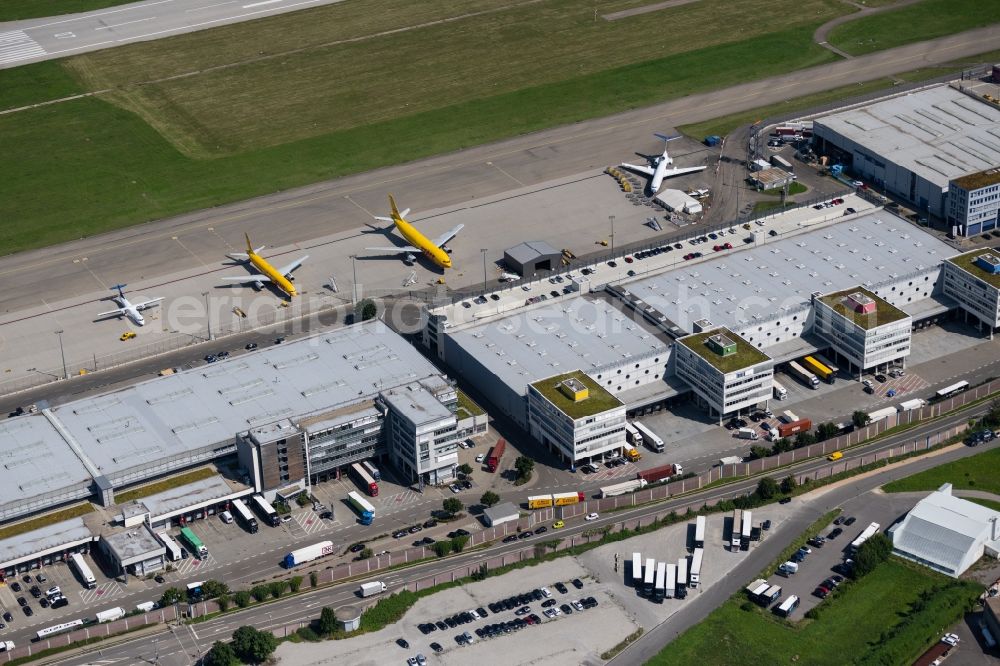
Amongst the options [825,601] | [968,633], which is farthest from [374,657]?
[968,633]

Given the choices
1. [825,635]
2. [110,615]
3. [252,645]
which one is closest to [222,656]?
[252,645]

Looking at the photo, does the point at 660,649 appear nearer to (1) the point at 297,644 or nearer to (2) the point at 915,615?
(2) the point at 915,615

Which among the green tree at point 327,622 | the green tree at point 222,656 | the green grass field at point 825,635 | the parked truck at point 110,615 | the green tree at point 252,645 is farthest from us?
the parked truck at point 110,615

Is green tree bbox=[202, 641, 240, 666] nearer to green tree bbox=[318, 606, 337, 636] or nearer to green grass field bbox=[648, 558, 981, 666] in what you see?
green tree bbox=[318, 606, 337, 636]

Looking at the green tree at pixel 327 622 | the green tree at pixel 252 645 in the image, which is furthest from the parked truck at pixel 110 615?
the green tree at pixel 327 622

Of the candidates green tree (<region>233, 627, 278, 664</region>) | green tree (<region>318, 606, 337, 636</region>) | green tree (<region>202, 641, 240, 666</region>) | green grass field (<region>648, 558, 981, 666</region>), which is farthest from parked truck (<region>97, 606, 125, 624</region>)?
green grass field (<region>648, 558, 981, 666</region>)

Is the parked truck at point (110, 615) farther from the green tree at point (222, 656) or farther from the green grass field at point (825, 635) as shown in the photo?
the green grass field at point (825, 635)
